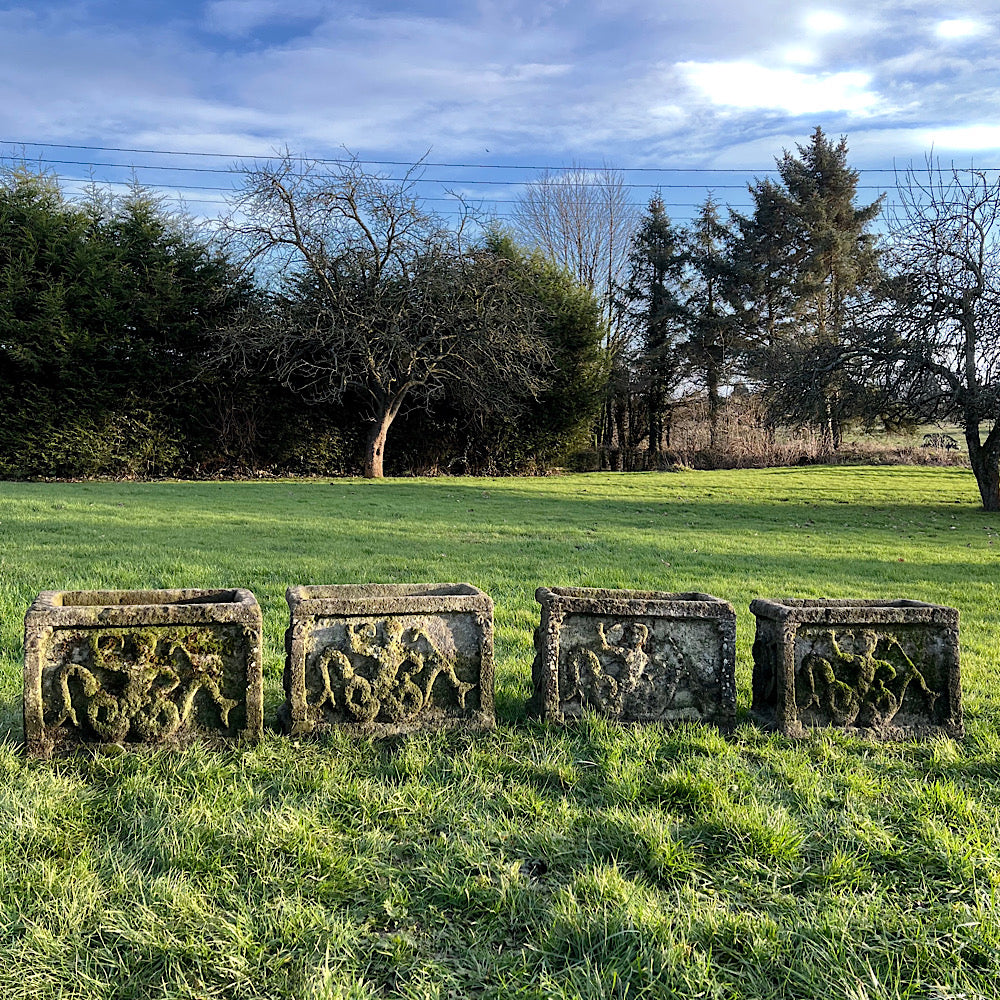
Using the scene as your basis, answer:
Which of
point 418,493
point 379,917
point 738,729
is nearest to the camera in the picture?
point 379,917

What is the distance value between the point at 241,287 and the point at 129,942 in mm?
19810

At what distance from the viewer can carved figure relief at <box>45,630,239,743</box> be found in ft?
9.66

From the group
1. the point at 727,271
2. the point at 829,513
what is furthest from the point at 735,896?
the point at 727,271

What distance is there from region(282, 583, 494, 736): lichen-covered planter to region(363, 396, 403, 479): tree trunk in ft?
56.3

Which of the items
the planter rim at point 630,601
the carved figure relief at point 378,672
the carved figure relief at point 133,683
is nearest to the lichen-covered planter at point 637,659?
the planter rim at point 630,601

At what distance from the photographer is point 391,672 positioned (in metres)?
3.23

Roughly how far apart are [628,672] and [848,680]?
982 mm

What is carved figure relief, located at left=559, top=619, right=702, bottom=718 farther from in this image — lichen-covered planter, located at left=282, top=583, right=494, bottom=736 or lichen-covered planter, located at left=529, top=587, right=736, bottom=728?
lichen-covered planter, located at left=282, top=583, right=494, bottom=736

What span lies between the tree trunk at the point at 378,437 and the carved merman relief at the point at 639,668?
1719 centimetres

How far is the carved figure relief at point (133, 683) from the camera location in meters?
2.94

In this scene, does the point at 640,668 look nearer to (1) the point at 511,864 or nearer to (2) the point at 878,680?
(2) the point at 878,680

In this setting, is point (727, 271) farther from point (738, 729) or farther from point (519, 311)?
point (738, 729)

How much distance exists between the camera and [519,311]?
2019 centimetres

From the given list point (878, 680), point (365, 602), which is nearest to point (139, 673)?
point (365, 602)
